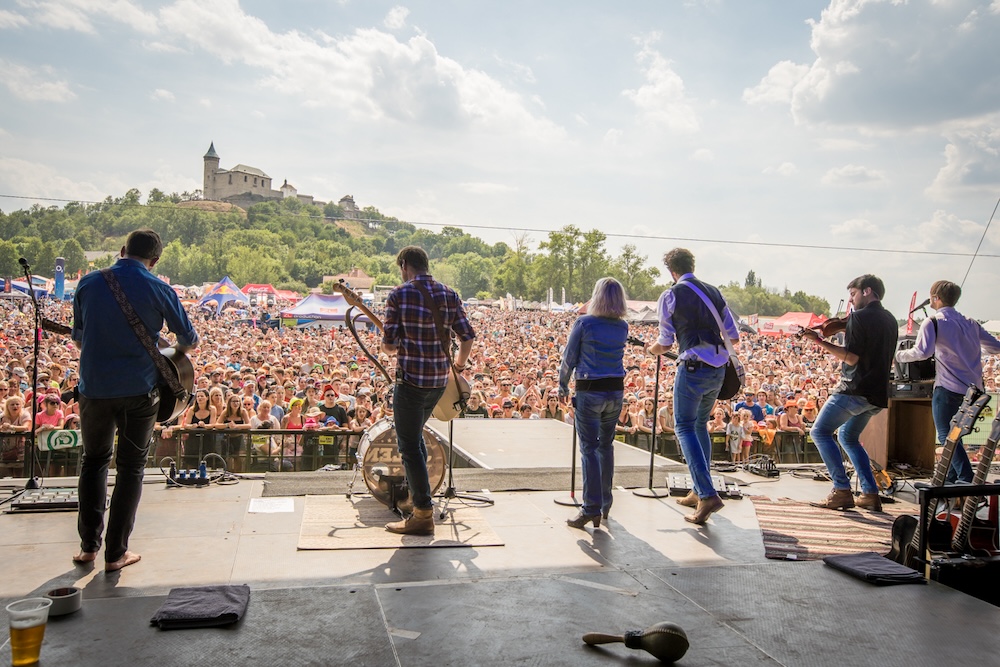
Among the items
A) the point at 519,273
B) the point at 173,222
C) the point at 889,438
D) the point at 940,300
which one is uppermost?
the point at 173,222

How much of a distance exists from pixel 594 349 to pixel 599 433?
1.54ft

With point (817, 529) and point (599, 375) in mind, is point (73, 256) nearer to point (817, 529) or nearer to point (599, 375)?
point (599, 375)

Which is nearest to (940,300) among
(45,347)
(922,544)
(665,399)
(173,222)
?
(922,544)

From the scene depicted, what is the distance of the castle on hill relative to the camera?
155125 mm

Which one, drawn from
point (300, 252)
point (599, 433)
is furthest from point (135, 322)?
point (300, 252)

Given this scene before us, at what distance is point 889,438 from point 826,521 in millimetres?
1621

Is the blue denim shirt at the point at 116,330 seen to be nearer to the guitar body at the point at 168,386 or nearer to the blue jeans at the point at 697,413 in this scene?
the guitar body at the point at 168,386

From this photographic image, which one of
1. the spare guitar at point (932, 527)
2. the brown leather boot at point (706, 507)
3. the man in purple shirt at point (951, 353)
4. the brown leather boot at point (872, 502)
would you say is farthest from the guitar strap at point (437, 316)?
the man in purple shirt at point (951, 353)

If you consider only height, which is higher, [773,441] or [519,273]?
[519,273]

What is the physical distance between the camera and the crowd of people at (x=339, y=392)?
25.9ft

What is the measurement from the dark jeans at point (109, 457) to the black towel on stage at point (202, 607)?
882 mm

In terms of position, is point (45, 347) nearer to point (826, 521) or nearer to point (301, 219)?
point (826, 521)

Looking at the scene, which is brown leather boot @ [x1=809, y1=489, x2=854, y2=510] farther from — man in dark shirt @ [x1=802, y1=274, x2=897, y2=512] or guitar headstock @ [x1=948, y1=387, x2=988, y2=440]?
guitar headstock @ [x1=948, y1=387, x2=988, y2=440]

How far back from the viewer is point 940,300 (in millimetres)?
4832
